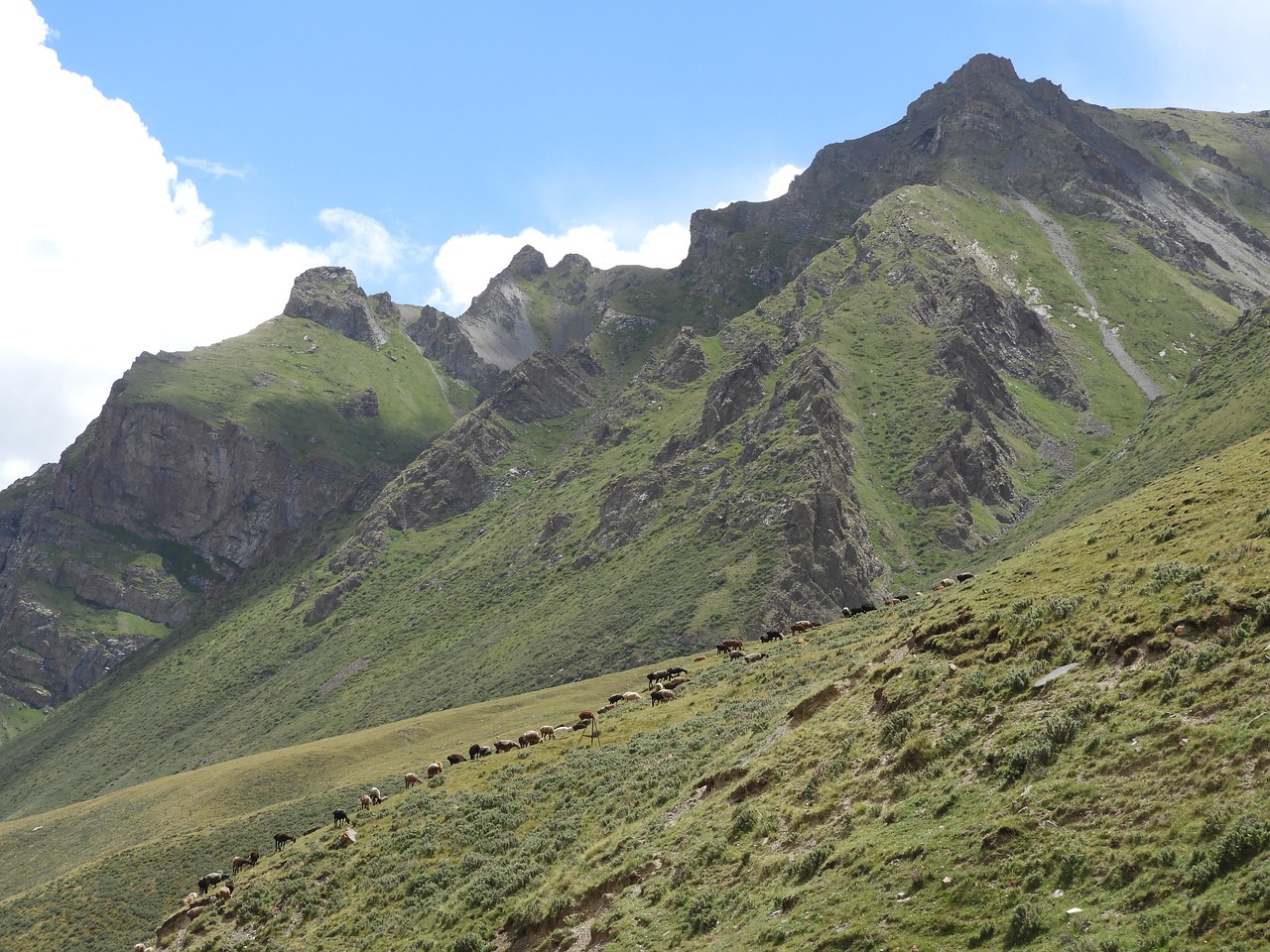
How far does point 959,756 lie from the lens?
32812mm

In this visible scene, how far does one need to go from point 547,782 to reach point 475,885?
12.6 m

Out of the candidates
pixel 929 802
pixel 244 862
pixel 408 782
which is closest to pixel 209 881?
pixel 244 862

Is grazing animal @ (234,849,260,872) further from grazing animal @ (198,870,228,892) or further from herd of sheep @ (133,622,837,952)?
grazing animal @ (198,870,228,892)

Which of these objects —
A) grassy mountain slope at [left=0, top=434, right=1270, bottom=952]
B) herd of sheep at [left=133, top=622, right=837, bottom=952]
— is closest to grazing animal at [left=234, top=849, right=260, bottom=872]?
herd of sheep at [left=133, top=622, right=837, bottom=952]

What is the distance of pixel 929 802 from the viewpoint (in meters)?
31.2

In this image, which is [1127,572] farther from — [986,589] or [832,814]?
[832,814]

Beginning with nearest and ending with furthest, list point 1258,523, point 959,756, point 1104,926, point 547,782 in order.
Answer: point 1104,926, point 959,756, point 1258,523, point 547,782

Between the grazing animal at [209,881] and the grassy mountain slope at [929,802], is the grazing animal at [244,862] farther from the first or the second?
the grassy mountain slope at [929,802]

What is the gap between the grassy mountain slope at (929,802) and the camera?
2444cm

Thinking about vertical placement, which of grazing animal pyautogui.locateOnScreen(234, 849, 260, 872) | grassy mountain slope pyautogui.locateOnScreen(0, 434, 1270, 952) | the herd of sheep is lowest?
grassy mountain slope pyautogui.locateOnScreen(0, 434, 1270, 952)

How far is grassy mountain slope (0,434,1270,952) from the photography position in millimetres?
24438

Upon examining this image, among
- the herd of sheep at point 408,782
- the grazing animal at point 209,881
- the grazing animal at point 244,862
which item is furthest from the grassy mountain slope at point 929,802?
the grazing animal at point 209,881

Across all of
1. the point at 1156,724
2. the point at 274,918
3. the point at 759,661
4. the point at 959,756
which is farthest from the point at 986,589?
the point at 274,918

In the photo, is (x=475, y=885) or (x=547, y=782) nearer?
(x=475, y=885)
